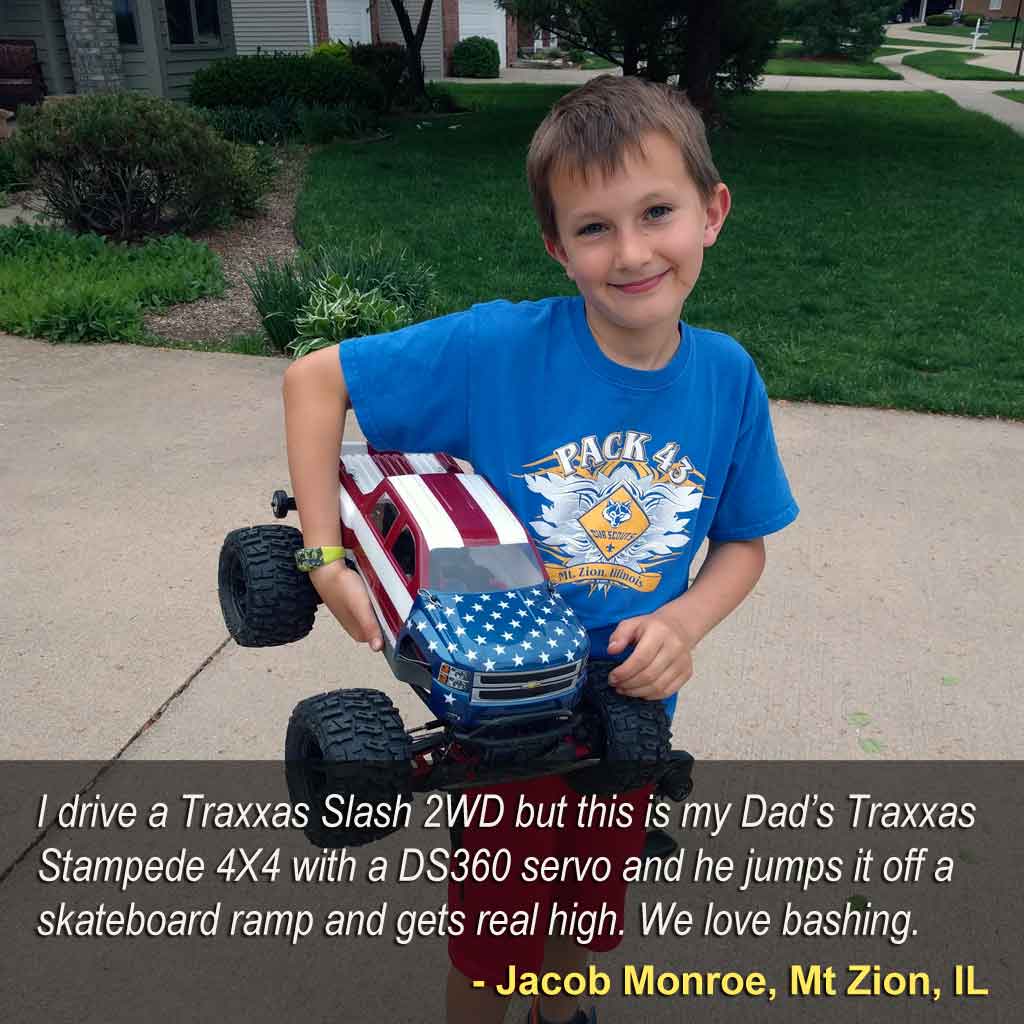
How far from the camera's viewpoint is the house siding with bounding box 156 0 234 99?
1697 cm

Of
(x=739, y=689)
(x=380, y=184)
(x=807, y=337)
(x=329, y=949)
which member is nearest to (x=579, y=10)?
(x=380, y=184)

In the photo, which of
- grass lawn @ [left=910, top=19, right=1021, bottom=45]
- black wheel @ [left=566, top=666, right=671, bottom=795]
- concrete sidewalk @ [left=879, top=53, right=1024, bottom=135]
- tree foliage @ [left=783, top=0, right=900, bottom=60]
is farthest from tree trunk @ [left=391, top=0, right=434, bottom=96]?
grass lawn @ [left=910, top=19, right=1021, bottom=45]

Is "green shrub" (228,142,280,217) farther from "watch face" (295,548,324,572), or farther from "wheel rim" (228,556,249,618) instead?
"watch face" (295,548,324,572)

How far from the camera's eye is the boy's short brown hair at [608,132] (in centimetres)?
140

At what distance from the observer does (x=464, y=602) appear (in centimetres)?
125

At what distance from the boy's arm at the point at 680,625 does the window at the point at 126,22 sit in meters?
17.9

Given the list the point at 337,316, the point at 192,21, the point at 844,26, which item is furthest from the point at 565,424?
the point at 844,26

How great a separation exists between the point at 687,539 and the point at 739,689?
1599 mm

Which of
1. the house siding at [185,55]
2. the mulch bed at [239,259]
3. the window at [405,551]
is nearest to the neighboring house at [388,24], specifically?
the house siding at [185,55]

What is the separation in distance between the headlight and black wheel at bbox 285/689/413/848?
11cm

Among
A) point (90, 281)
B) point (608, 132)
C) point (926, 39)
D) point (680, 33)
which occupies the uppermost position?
point (608, 132)

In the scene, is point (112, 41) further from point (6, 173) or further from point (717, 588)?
point (717, 588)

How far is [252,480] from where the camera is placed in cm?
425

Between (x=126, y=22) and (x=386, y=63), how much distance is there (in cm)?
419
